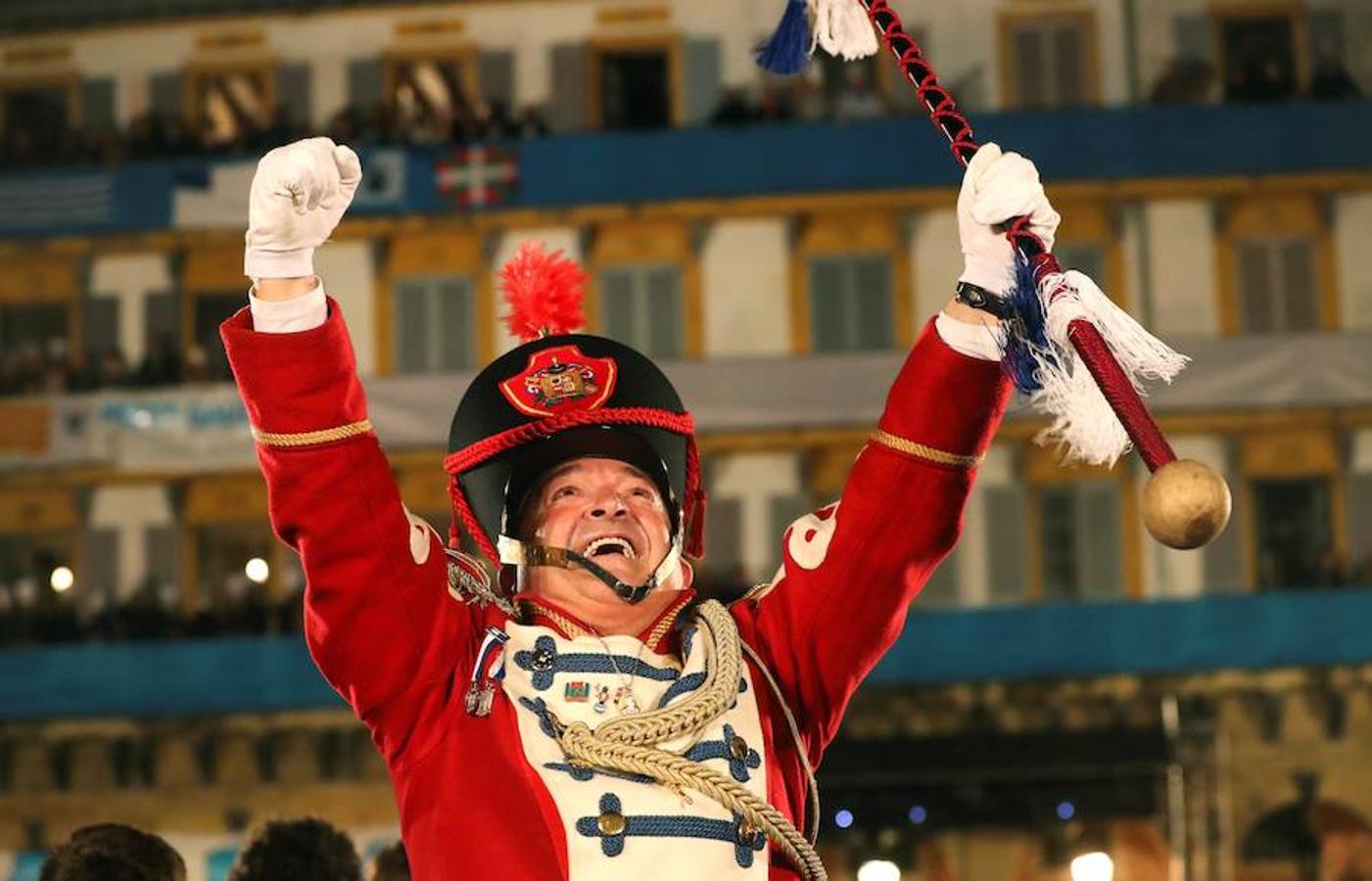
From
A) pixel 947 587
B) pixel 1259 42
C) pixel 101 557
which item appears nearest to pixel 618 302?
pixel 947 587

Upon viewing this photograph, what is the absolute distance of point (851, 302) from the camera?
26.5 m

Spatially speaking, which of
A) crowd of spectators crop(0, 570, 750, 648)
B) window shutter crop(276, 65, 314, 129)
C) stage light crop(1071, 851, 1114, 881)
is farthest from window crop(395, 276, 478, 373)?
stage light crop(1071, 851, 1114, 881)

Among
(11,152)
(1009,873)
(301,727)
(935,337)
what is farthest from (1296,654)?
(935,337)

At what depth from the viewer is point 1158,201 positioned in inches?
1033

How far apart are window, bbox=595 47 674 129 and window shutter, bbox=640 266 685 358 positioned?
1.89 m

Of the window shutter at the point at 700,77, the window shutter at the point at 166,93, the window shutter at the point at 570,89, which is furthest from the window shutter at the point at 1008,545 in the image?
the window shutter at the point at 166,93

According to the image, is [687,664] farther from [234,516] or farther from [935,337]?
[234,516]

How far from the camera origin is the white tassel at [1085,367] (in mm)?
4301

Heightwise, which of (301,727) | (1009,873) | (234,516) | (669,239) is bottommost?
(1009,873)

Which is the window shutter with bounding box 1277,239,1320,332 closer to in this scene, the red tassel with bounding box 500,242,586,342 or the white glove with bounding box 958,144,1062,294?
the red tassel with bounding box 500,242,586,342

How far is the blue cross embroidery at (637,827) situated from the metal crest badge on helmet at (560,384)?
835 millimetres

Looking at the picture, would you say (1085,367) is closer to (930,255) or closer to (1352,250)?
(930,255)

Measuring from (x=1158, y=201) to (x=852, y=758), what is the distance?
712 cm

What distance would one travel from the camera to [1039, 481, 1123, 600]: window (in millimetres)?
25562
